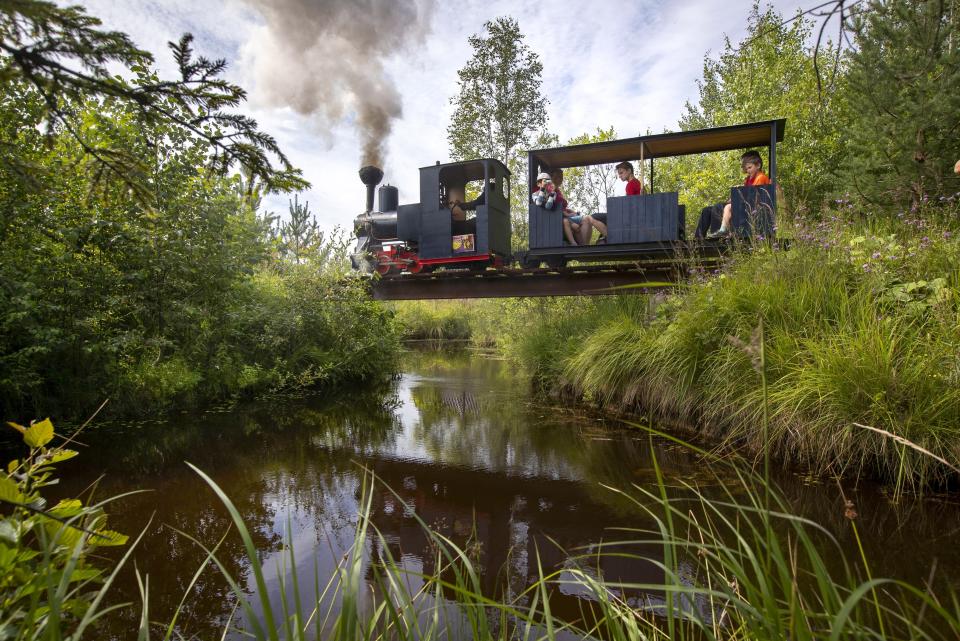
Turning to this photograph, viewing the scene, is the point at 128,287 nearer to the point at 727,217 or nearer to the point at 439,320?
the point at 727,217

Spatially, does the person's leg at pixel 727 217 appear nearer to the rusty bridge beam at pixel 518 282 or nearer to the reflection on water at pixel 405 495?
the rusty bridge beam at pixel 518 282

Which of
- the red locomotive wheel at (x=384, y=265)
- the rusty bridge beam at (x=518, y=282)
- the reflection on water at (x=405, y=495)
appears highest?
the red locomotive wheel at (x=384, y=265)

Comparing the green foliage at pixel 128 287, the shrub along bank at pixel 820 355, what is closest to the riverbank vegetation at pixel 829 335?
the shrub along bank at pixel 820 355

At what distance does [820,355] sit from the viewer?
3.83m

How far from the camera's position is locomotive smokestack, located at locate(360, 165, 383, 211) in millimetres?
11977

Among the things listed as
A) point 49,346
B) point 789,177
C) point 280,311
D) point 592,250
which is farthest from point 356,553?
point 789,177

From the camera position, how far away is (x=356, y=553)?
105 cm

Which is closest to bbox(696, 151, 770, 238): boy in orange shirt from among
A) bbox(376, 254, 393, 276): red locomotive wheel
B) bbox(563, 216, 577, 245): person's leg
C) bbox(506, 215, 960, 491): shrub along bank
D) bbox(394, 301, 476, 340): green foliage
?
bbox(506, 215, 960, 491): shrub along bank

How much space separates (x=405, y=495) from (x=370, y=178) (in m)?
9.71

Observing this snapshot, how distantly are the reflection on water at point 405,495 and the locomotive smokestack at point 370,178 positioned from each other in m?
6.50

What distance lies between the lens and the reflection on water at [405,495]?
2.63m

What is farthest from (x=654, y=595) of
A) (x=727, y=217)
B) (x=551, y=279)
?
(x=727, y=217)

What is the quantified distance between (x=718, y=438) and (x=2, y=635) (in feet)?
15.9

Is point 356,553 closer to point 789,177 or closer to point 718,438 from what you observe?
point 718,438
